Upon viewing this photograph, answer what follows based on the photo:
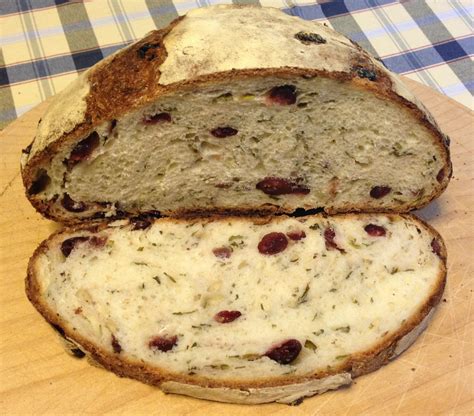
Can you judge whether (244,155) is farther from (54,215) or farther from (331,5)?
(331,5)

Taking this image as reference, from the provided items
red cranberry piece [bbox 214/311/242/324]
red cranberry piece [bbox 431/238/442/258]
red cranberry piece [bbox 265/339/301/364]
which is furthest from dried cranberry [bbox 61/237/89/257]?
red cranberry piece [bbox 431/238/442/258]

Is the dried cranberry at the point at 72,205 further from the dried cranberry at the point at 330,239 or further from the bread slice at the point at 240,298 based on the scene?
the dried cranberry at the point at 330,239

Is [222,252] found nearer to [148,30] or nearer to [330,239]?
[330,239]

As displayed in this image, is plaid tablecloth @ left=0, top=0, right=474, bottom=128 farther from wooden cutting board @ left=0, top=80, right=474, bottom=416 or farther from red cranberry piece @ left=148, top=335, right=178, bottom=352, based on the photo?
red cranberry piece @ left=148, top=335, right=178, bottom=352

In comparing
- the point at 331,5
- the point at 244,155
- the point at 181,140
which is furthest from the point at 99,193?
the point at 331,5

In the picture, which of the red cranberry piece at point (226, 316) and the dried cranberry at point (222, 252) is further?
the dried cranberry at point (222, 252)

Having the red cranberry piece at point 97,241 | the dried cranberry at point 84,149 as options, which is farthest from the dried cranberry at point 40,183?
the red cranberry piece at point 97,241
